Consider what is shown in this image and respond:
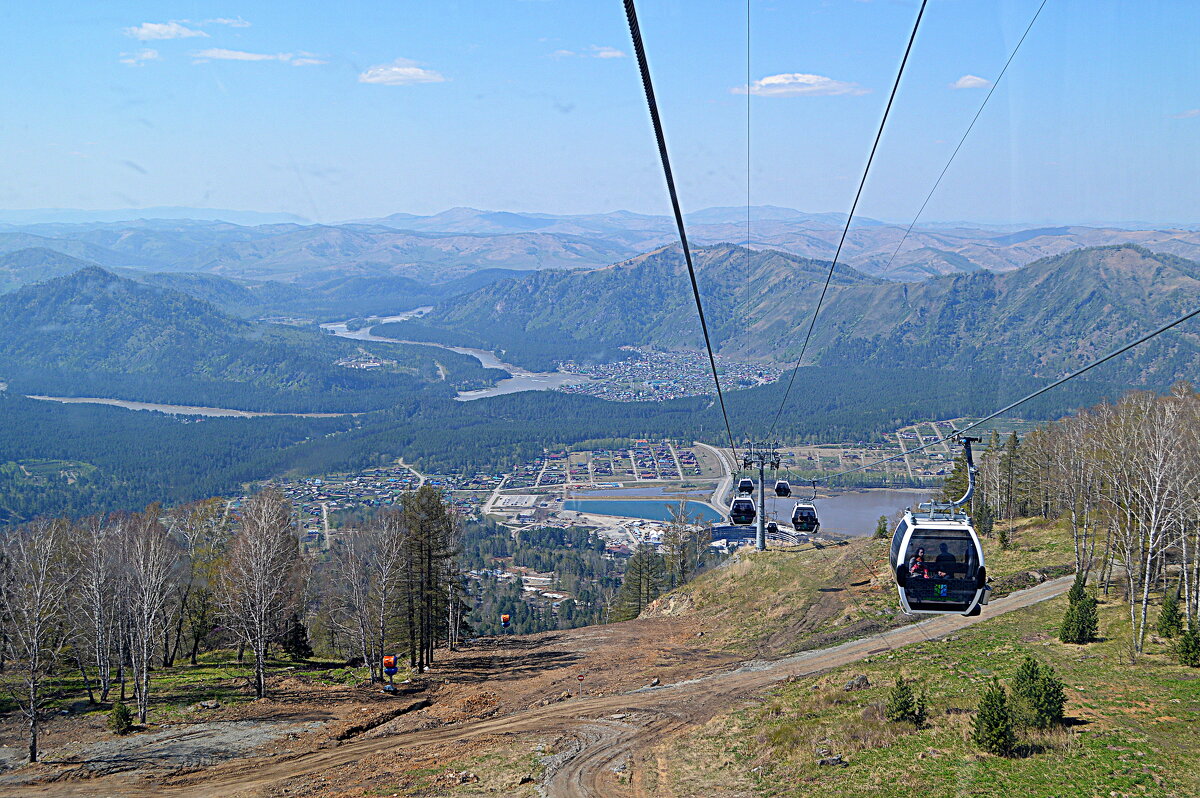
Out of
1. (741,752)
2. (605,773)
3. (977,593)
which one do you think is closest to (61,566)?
(605,773)

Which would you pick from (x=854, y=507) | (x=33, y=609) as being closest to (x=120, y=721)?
(x=33, y=609)

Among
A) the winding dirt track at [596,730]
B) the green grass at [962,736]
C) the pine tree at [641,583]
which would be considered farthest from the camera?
the pine tree at [641,583]

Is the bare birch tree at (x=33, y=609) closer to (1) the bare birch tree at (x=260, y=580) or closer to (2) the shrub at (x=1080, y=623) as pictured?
(1) the bare birch tree at (x=260, y=580)

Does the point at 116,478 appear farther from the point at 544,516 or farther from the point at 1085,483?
the point at 1085,483

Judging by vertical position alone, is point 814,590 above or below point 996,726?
below

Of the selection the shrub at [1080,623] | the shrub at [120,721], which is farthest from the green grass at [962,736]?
the shrub at [120,721]

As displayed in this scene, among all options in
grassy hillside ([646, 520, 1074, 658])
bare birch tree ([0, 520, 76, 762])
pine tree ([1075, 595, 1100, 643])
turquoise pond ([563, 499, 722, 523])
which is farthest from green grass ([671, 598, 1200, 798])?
turquoise pond ([563, 499, 722, 523])

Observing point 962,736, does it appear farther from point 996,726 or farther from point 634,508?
point 634,508
